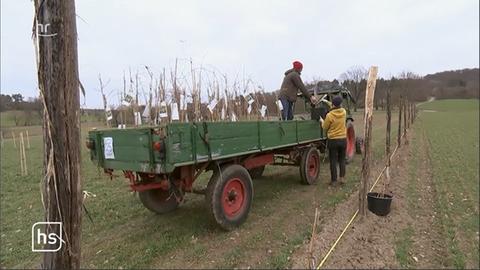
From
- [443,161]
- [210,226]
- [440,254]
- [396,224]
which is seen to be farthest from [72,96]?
[443,161]

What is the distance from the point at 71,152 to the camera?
186 cm

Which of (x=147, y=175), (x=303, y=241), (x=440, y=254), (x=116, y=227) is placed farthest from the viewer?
(x=116, y=227)

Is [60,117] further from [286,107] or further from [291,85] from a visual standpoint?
[286,107]

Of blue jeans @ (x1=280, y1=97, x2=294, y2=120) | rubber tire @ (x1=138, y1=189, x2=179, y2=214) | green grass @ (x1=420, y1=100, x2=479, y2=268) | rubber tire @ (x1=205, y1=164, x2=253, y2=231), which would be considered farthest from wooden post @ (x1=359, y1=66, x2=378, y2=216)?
rubber tire @ (x1=138, y1=189, x2=179, y2=214)

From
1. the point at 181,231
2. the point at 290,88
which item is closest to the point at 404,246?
the point at 181,231

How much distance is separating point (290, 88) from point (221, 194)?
3.65 metres

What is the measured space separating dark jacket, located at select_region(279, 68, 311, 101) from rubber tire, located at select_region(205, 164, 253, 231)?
300cm

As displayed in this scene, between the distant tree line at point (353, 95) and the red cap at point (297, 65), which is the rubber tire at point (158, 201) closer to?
the distant tree line at point (353, 95)

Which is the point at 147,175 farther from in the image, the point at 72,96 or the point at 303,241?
the point at 72,96

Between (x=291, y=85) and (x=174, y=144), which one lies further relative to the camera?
(x=291, y=85)

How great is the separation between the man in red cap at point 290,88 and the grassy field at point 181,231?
1.64 meters

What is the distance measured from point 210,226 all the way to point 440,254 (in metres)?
2.84

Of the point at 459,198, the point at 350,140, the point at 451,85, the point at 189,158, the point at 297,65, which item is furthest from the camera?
the point at 451,85

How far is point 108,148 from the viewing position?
4234 millimetres
